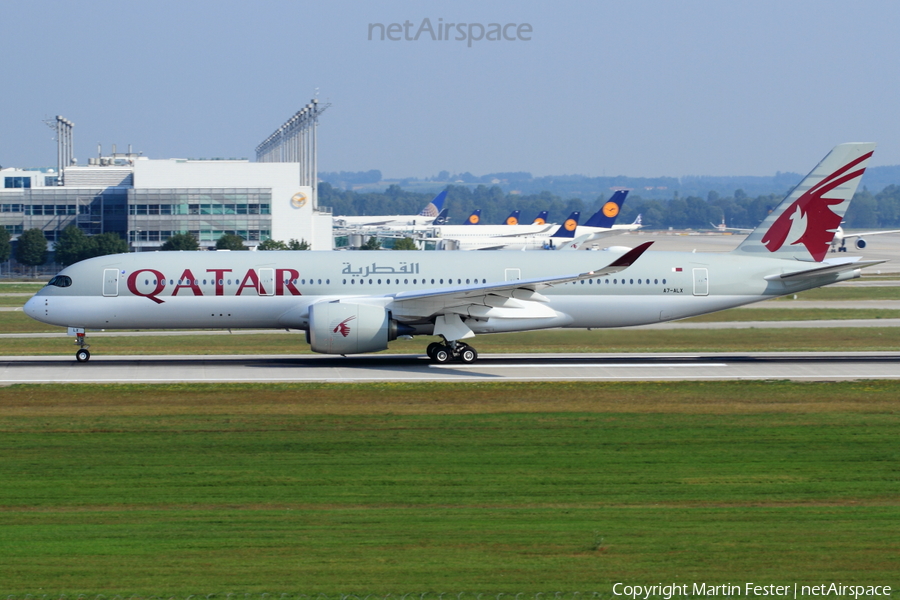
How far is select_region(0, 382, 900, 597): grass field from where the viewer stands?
1403 centimetres

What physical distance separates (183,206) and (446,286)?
79207 millimetres

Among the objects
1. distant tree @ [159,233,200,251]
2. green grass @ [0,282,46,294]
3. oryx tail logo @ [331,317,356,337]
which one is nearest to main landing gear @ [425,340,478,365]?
oryx tail logo @ [331,317,356,337]

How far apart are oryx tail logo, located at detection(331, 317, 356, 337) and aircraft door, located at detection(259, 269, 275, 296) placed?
3578 mm

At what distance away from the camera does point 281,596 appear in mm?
12945

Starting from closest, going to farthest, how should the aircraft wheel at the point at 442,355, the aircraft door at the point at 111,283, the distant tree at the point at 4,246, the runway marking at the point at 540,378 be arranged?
1. the runway marking at the point at 540,378
2. the aircraft door at the point at 111,283
3. the aircraft wheel at the point at 442,355
4. the distant tree at the point at 4,246

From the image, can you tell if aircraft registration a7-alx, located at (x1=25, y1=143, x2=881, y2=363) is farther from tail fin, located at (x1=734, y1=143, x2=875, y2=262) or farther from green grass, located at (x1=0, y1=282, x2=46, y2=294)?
green grass, located at (x1=0, y1=282, x2=46, y2=294)

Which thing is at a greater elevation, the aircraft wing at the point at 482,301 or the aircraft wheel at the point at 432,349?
the aircraft wing at the point at 482,301

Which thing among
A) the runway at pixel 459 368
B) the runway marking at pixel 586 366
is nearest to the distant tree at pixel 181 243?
the runway at pixel 459 368

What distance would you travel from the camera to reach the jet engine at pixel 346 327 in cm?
3281

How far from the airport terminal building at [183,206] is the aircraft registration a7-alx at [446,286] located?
71.2m

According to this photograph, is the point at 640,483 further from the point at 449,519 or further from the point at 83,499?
the point at 83,499

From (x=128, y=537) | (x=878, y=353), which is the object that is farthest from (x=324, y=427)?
(x=878, y=353)

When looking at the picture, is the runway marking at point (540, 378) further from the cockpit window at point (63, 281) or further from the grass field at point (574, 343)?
the grass field at point (574, 343)

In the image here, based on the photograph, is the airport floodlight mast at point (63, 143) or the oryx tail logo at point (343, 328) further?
the airport floodlight mast at point (63, 143)
